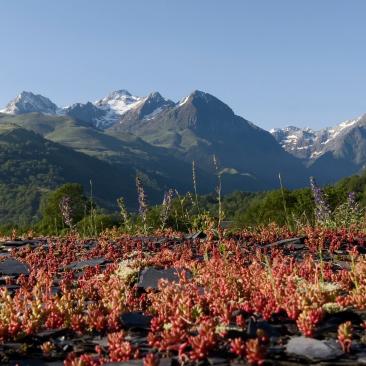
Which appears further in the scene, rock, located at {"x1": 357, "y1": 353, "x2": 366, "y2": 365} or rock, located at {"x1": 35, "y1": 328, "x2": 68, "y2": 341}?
rock, located at {"x1": 35, "y1": 328, "x2": 68, "y2": 341}

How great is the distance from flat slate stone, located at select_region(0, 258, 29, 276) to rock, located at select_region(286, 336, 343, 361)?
7319 mm

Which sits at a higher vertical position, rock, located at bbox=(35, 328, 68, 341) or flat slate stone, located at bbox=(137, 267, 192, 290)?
flat slate stone, located at bbox=(137, 267, 192, 290)

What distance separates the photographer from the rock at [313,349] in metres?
5.12

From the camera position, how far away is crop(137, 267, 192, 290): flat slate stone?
8.91m

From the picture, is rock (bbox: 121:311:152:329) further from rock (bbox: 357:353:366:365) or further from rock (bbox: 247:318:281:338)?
rock (bbox: 357:353:366:365)

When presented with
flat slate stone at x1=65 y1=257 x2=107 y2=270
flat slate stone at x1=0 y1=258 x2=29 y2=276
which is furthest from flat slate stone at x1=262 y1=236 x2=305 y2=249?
flat slate stone at x1=0 y1=258 x2=29 y2=276

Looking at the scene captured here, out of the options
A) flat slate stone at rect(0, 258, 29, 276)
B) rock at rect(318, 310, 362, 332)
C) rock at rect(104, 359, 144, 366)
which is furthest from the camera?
flat slate stone at rect(0, 258, 29, 276)

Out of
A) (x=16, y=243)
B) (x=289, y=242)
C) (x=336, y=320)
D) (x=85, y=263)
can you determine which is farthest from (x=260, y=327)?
(x=16, y=243)

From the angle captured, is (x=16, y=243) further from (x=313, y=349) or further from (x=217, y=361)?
(x=313, y=349)

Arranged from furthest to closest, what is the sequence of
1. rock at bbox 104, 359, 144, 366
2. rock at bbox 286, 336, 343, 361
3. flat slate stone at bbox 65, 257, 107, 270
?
flat slate stone at bbox 65, 257, 107, 270, rock at bbox 104, 359, 144, 366, rock at bbox 286, 336, 343, 361

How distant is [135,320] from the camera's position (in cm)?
652

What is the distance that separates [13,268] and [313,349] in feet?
27.0

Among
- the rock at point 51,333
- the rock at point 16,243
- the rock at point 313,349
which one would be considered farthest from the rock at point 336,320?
the rock at point 16,243

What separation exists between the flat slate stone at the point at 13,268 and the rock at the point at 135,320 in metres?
5.26
